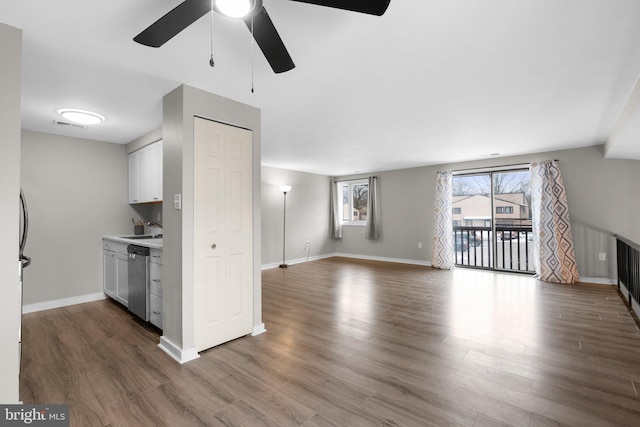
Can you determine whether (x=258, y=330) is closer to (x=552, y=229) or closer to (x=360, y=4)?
(x=360, y=4)

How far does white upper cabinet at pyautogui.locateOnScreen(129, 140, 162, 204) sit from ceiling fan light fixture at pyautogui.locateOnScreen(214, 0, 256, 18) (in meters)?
2.75

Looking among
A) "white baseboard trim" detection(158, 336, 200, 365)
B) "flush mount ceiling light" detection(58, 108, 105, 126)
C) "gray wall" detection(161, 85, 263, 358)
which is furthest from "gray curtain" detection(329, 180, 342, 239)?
"white baseboard trim" detection(158, 336, 200, 365)

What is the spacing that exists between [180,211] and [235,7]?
65.5 inches

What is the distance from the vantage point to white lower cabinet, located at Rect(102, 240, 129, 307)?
3.52 metres

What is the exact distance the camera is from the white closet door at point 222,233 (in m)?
2.48

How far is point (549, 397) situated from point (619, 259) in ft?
13.2

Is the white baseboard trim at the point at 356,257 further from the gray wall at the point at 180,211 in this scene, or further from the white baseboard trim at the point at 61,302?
the gray wall at the point at 180,211

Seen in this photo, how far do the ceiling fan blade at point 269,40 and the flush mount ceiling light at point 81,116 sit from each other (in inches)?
103

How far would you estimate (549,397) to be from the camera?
6.01 ft

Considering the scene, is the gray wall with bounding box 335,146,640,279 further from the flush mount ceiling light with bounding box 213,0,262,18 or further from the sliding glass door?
the flush mount ceiling light with bounding box 213,0,262,18

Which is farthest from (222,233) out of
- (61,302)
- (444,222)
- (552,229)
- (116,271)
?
(552,229)

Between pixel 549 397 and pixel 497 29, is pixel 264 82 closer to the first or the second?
pixel 497 29

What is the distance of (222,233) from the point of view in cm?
264

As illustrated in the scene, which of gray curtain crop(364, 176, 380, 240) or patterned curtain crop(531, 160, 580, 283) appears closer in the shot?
patterned curtain crop(531, 160, 580, 283)
